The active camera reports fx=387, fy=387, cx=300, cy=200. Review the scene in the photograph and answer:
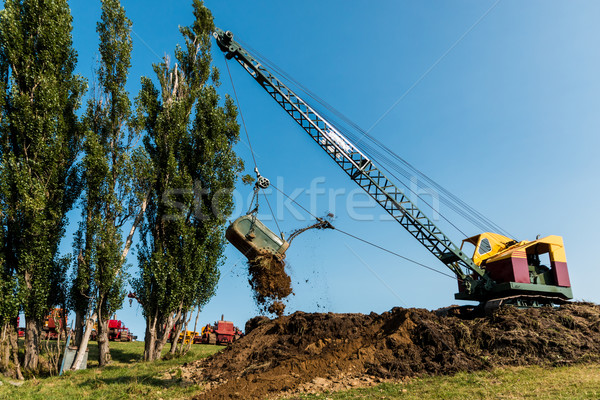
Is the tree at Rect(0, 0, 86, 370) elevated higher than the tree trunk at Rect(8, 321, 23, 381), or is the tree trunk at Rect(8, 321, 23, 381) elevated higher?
the tree at Rect(0, 0, 86, 370)

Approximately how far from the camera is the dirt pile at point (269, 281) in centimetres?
1460

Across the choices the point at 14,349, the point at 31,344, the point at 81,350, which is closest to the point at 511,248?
the point at 81,350

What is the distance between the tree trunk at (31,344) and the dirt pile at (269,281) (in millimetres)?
8828

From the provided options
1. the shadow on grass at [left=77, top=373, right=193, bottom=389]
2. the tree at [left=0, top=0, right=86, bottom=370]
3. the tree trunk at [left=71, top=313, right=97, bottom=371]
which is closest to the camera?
the shadow on grass at [left=77, top=373, right=193, bottom=389]

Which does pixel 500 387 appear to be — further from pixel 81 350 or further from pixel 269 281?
pixel 81 350

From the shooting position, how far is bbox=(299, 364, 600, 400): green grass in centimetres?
923

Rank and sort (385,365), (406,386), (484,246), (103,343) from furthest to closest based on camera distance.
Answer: (484,246) < (103,343) < (385,365) < (406,386)

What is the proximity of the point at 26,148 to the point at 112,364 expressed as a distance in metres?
9.80

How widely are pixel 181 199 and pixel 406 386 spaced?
12620 mm

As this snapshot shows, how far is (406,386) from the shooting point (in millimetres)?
10391

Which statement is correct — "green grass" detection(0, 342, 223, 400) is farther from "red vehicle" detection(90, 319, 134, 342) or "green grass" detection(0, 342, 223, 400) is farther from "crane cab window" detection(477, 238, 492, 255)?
"crane cab window" detection(477, 238, 492, 255)

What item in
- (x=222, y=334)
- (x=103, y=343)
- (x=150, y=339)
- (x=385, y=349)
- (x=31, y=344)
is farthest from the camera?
(x=222, y=334)

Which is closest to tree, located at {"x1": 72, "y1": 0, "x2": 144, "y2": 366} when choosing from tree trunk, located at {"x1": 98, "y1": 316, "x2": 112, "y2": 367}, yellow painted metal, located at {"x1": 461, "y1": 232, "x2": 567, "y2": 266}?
tree trunk, located at {"x1": 98, "y1": 316, "x2": 112, "y2": 367}

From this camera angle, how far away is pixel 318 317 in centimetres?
1495
